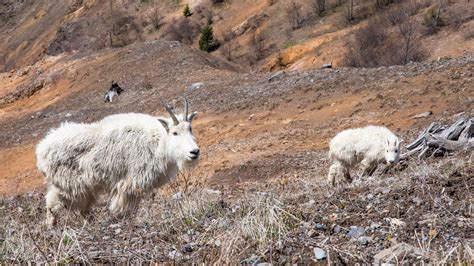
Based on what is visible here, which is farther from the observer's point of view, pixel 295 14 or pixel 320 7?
pixel 295 14

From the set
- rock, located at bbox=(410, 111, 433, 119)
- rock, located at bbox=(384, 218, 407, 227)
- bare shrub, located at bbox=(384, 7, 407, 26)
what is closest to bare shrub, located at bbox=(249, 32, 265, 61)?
bare shrub, located at bbox=(384, 7, 407, 26)

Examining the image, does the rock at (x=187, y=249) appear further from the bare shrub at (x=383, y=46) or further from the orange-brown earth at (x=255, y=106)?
the bare shrub at (x=383, y=46)

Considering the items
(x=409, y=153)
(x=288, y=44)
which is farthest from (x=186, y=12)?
(x=409, y=153)

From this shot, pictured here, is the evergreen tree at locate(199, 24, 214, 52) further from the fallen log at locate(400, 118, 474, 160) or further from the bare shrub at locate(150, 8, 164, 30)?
the fallen log at locate(400, 118, 474, 160)

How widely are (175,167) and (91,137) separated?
1197 millimetres

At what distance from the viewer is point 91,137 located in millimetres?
7320

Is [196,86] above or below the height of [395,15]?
above

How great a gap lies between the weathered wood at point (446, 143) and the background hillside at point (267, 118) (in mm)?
384

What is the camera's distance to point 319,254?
13.3 feet

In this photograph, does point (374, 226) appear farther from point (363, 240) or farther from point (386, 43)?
point (386, 43)

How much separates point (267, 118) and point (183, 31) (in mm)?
35344

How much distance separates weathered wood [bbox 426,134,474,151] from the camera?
9.12m

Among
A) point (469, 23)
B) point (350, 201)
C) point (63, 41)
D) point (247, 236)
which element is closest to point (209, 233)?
point (247, 236)

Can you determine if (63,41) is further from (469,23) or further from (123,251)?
(123,251)
